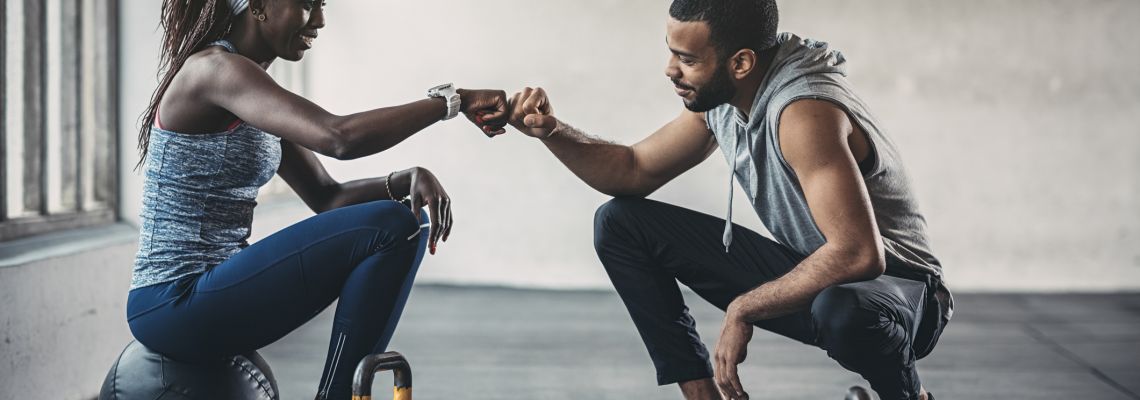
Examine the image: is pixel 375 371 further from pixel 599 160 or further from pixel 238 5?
pixel 599 160

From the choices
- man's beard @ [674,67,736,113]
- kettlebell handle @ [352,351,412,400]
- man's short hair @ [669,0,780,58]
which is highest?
man's short hair @ [669,0,780,58]

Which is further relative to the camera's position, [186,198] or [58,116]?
[58,116]

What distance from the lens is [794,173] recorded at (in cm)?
193

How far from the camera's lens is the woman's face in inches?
74.2

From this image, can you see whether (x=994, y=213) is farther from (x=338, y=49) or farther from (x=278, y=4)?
(x=278, y=4)

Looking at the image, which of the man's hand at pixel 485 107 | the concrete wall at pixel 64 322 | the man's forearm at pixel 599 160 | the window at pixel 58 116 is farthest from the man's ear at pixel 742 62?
the window at pixel 58 116

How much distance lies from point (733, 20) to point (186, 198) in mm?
1091

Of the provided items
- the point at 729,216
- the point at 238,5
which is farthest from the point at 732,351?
the point at 238,5

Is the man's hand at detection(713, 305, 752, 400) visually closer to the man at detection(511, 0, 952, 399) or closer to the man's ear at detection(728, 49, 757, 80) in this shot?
the man at detection(511, 0, 952, 399)

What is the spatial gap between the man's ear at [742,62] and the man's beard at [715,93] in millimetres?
18

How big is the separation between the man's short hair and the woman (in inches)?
21.6

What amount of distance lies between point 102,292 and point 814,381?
2.03m

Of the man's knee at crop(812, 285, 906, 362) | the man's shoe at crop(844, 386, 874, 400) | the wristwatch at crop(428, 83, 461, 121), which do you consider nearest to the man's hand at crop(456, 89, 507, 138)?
the wristwatch at crop(428, 83, 461, 121)

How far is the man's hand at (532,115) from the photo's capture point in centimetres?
226
